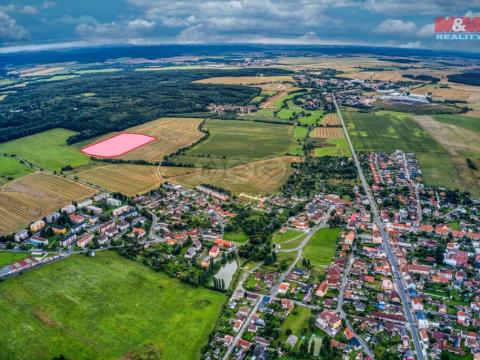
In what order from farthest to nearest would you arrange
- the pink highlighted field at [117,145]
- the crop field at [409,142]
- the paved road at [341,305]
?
the pink highlighted field at [117,145] → the crop field at [409,142] → the paved road at [341,305]

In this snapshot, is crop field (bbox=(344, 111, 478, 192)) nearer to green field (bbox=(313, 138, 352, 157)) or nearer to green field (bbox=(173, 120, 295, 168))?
green field (bbox=(313, 138, 352, 157))

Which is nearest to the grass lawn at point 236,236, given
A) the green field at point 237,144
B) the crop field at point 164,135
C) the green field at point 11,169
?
the green field at point 237,144

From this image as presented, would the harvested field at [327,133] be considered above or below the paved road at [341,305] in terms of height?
above

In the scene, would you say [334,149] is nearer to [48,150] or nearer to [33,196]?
[33,196]

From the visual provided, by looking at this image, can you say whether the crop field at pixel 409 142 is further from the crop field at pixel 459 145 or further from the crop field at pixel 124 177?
the crop field at pixel 124 177

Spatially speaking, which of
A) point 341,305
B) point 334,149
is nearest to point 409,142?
point 334,149

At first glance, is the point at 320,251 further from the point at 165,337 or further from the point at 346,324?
the point at 165,337
